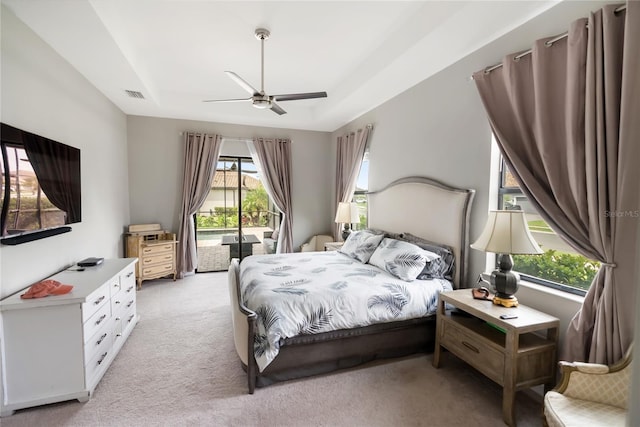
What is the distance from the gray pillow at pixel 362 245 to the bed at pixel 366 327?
7.5 inches

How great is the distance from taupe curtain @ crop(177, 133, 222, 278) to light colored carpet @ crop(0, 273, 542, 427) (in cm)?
233

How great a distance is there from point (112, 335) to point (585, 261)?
3.63 meters

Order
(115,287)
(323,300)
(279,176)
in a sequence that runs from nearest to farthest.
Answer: (323,300), (115,287), (279,176)

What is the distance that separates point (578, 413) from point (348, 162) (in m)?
3.98

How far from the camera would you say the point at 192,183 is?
499 cm

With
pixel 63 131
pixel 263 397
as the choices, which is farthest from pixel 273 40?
pixel 263 397

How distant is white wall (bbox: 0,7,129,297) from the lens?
2109mm

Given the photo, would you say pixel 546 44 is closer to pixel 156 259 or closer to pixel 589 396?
pixel 589 396

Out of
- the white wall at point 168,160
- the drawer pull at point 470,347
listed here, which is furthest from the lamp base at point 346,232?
the drawer pull at point 470,347

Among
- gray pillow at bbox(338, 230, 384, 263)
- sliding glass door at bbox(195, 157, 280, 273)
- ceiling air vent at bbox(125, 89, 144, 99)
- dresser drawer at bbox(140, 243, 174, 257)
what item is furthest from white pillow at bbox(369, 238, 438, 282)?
ceiling air vent at bbox(125, 89, 144, 99)

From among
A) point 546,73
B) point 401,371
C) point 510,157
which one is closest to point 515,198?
point 510,157

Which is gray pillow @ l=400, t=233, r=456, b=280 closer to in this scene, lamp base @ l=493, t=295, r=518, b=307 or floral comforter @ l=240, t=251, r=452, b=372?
floral comforter @ l=240, t=251, r=452, b=372

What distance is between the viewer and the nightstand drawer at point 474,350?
1918 millimetres

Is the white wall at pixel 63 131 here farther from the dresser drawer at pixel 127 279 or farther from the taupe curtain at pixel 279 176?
the taupe curtain at pixel 279 176
